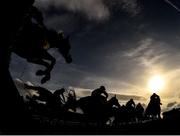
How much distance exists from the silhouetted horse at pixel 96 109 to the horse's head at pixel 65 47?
2.25 meters

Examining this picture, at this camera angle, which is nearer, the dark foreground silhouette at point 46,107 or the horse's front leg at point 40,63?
the dark foreground silhouette at point 46,107

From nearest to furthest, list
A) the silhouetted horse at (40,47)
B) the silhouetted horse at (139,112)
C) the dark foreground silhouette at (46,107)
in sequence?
the dark foreground silhouette at (46,107), the silhouetted horse at (40,47), the silhouetted horse at (139,112)

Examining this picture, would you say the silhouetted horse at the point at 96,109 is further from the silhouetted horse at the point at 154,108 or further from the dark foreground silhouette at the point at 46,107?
the silhouetted horse at the point at 154,108

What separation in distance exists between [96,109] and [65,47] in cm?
354

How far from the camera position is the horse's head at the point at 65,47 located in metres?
12.6

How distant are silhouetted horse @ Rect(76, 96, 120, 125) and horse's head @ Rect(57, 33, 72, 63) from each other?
2.25m

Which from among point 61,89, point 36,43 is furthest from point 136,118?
point 36,43

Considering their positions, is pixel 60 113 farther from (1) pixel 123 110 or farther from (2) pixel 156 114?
(2) pixel 156 114

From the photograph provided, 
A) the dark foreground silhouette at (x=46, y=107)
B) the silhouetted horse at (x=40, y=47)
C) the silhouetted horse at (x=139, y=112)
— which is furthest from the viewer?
the silhouetted horse at (x=139, y=112)

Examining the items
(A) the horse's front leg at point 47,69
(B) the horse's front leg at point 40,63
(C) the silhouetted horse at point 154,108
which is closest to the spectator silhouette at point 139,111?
(C) the silhouetted horse at point 154,108

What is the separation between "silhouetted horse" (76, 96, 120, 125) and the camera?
10.3m

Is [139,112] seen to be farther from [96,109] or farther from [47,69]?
[47,69]

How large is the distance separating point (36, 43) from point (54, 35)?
6.06 ft

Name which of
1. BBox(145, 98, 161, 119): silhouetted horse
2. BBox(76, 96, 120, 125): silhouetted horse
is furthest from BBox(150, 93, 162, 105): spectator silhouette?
BBox(76, 96, 120, 125): silhouetted horse
